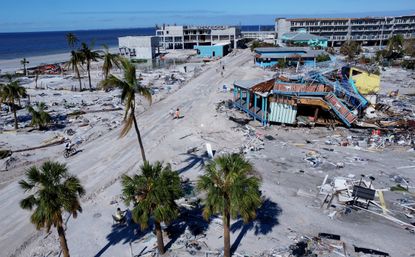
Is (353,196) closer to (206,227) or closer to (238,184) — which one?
(206,227)

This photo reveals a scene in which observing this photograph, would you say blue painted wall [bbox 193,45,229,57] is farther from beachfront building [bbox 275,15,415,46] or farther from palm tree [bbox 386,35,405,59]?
palm tree [bbox 386,35,405,59]

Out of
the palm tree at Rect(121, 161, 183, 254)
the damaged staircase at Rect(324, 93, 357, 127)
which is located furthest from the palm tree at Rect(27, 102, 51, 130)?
the damaged staircase at Rect(324, 93, 357, 127)

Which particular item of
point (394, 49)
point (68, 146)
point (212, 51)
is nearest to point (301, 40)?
point (394, 49)

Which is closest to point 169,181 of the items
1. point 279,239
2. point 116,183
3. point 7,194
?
point 279,239

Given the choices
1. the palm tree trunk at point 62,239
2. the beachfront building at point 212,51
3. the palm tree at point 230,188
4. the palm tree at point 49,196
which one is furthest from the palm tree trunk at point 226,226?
the beachfront building at point 212,51

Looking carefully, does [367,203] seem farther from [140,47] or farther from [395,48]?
[140,47]
